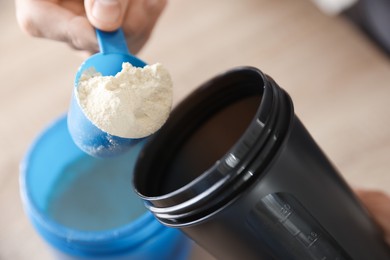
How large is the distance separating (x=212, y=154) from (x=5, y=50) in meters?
0.45

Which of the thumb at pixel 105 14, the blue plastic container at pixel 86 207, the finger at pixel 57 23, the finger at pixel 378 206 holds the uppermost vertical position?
the thumb at pixel 105 14

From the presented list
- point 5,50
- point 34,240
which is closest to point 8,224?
point 34,240

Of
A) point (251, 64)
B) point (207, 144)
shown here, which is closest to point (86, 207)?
point (207, 144)

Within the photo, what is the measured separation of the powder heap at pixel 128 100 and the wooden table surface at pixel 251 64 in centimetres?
26

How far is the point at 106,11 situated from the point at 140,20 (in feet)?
0.23

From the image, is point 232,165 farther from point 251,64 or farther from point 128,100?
point 251,64

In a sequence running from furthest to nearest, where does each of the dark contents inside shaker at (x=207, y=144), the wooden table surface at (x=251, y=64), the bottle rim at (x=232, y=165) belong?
the wooden table surface at (x=251, y=64), the dark contents inside shaker at (x=207, y=144), the bottle rim at (x=232, y=165)

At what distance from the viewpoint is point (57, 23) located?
0.54 meters

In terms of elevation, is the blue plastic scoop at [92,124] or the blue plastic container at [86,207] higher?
the blue plastic scoop at [92,124]

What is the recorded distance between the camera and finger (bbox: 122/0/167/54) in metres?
0.55

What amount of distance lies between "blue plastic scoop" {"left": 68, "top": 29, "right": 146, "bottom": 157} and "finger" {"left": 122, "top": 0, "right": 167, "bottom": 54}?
47 millimetres

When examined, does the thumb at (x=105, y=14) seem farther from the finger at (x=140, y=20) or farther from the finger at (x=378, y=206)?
the finger at (x=378, y=206)

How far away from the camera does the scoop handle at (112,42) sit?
49 centimetres

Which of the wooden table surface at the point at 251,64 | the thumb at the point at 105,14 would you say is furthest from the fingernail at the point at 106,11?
the wooden table surface at the point at 251,64
